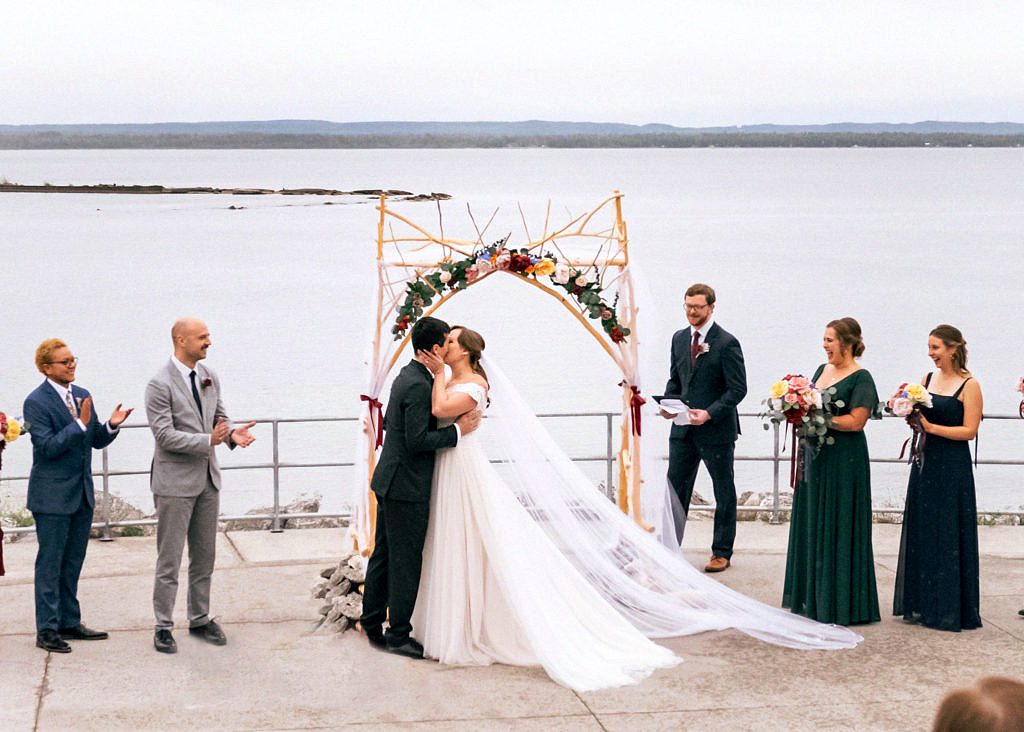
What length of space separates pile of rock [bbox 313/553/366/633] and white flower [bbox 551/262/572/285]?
211 cm

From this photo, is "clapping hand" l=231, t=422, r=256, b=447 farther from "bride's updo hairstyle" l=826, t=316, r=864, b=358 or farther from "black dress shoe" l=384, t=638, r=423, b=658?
"bride's updo hairstyle" l=826, t=316, r=864, b=358

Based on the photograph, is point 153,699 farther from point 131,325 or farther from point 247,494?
point 131,325

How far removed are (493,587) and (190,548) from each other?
1.72m

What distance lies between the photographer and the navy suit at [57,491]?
7.36m

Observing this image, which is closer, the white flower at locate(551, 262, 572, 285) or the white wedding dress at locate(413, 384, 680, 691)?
the white wedding dress at locate(413, 384, 680, 691)

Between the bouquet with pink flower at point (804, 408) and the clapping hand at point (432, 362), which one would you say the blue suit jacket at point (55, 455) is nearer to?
the clapping hand at point (432, 362)

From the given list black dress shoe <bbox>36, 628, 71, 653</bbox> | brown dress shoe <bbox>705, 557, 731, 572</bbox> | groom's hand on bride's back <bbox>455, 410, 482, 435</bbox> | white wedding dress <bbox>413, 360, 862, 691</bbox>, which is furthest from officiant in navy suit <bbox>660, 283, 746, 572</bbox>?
black dress shoe <bbox>36, 628, 71, 653</bbox>

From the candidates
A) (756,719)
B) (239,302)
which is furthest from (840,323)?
(239,302)

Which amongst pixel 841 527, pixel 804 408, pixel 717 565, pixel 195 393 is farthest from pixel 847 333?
pixel 195 393

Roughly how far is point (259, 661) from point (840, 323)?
3.73 m

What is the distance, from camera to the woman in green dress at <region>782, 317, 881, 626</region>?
797 centimetres

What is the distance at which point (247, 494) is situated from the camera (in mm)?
20641

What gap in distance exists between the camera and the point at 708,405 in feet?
30.1

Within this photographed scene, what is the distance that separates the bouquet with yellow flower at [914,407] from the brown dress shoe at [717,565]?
5.56 feet
